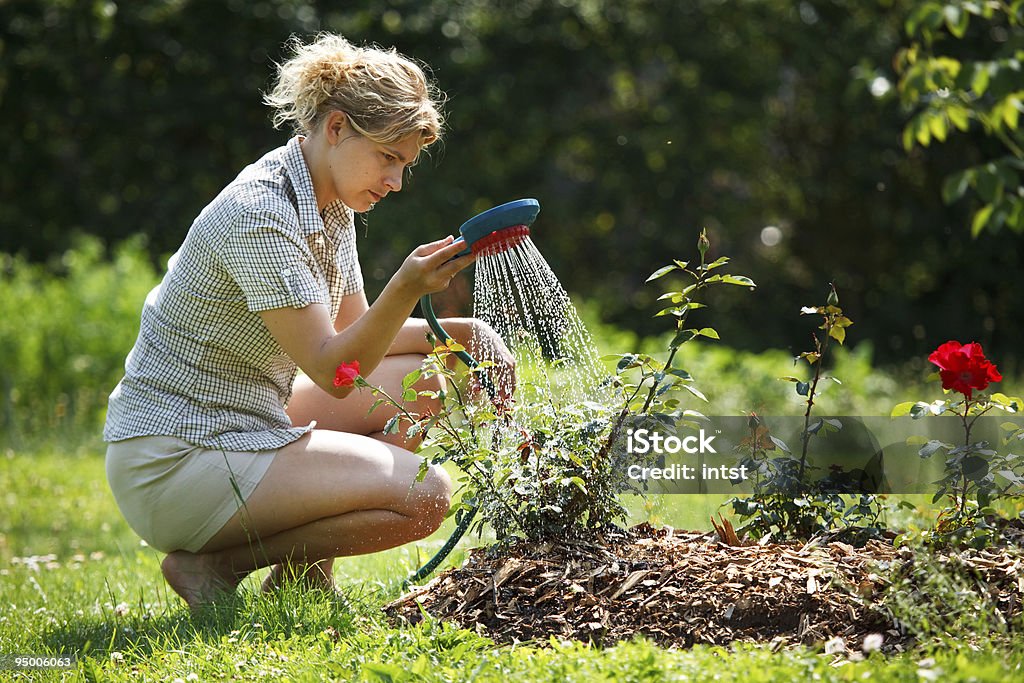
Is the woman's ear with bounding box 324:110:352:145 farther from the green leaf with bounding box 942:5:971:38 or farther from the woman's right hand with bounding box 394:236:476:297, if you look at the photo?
the green leaf with bounding box 942:5:971:38

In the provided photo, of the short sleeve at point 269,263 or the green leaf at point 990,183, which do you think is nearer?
the short sleeve at point 269,263

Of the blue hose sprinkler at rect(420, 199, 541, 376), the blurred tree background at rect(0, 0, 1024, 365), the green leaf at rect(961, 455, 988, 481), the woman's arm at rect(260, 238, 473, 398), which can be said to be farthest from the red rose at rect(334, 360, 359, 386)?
the blurred tree background at rect(0, 0, 1024, 365)

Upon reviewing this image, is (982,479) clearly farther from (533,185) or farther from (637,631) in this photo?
(533,185)

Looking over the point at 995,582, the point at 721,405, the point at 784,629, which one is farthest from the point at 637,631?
the point at 721,405

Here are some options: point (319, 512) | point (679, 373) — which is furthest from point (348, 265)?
point (679, 373)

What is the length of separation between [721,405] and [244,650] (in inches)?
138

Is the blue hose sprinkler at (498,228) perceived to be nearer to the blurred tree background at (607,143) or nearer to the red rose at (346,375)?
the red rose at (346,375)

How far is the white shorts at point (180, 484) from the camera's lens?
8.71ft

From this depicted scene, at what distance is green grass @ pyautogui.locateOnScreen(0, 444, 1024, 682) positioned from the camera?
192cm

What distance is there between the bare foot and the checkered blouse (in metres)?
0.30

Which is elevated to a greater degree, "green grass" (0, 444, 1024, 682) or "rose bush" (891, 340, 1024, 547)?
"rose bush" (891, 340, 1024, 547)

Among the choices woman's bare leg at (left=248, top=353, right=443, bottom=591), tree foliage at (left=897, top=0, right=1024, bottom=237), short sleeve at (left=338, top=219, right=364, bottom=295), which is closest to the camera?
short sleeve at (left=338, top=219, right=364, bottom=295)

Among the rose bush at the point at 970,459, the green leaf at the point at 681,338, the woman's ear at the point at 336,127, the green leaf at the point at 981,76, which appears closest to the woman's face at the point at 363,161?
the woman's ear at the point at 336,127

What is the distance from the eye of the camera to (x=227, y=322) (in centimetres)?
270
